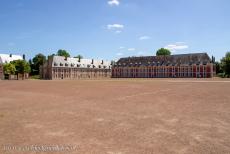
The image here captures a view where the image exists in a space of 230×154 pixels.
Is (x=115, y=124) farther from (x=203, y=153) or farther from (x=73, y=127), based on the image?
(x=203, y=153)

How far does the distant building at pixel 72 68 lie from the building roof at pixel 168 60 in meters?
11.0

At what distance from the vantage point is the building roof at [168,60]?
3871 inches

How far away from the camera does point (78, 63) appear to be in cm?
11544

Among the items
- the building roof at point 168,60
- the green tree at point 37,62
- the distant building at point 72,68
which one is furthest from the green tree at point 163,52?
the green tree at point 37,62

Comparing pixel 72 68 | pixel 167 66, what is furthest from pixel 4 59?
pixel 167 66

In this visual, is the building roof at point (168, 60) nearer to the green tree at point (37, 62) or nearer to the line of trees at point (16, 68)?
the green tree at point (37, 62)

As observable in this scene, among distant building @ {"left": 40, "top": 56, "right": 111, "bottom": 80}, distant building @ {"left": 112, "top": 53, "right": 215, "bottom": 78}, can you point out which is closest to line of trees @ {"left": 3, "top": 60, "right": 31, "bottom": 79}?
distant building @ {"left": 40, "top": 56, "right": 111, "bottom": 80}

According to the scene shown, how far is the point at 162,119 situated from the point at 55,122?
207 inches

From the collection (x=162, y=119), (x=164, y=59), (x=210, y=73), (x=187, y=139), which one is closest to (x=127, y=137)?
(x=187, y=139)

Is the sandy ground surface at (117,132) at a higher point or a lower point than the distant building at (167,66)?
lower

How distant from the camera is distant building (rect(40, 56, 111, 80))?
104 m

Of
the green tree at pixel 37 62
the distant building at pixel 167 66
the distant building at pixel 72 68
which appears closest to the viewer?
the distant building at pixel 167 66

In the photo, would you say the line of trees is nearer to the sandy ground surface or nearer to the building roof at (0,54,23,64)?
the building roof at (0,54,23,64)

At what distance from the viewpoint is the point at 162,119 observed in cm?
1166
